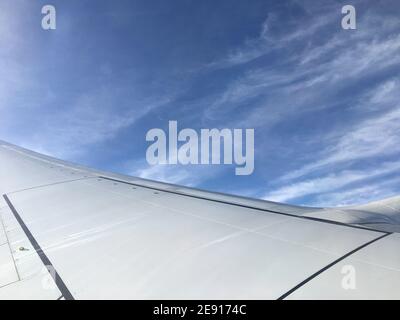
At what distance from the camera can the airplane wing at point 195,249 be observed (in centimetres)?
223

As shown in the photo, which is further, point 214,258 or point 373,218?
point 373,218

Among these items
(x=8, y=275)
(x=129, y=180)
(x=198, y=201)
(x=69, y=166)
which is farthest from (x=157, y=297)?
(x=69, y=166)

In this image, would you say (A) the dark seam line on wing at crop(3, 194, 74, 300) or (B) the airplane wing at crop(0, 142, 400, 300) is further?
(A) the dark seam line on wing at crop(3, 194, 74, 300)

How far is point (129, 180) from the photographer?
6.61m

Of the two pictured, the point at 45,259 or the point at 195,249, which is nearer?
the point at 195,249

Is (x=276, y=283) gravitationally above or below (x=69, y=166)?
below

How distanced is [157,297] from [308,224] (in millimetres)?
1794

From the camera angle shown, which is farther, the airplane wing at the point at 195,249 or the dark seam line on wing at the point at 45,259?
the dark seam line on wing at the point at 45,259

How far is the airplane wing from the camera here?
7.32ft

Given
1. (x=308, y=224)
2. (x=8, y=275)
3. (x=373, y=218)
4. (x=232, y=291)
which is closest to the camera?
(x=232, y=291)

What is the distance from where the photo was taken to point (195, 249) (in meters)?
2.90
